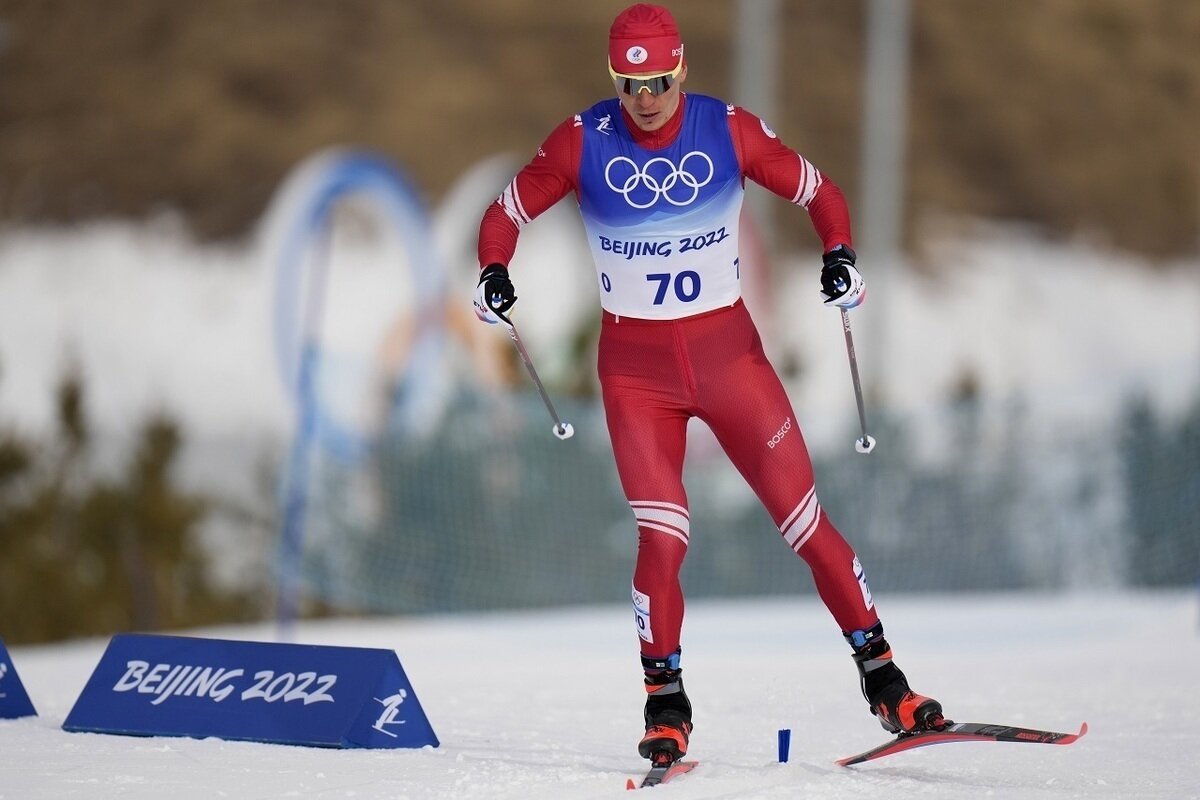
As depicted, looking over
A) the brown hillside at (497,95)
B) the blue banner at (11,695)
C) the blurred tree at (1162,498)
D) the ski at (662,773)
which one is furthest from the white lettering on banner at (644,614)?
the brown hillside at (497,95)

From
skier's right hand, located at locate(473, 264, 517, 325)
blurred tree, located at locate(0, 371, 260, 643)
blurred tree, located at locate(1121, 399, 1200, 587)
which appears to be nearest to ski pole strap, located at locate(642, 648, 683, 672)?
skier's right hand, located at locate(473, 264, 517, 325)

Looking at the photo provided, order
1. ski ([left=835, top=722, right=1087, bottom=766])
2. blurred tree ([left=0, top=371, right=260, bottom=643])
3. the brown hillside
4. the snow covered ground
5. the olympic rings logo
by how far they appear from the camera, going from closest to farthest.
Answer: the snow covered ground
ski ([left=835, top=722, right=1087, bottom=766])
the olympic rings logo
blurred tree ([left=0, top=371, right=260, bottom=643])
the brown hillside

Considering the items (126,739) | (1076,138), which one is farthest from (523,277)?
(126,739)

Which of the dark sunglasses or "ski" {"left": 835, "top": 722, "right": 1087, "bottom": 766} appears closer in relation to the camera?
"ski" {"left": 835, "top": 722, "right": 1087, "bottom": 766}

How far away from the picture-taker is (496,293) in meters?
4.52

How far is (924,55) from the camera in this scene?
30781mm

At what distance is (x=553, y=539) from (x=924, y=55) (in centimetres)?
2039

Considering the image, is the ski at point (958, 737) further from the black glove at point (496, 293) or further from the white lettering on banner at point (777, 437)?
the black glove at point (496, 293)

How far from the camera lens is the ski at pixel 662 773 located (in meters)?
4.23

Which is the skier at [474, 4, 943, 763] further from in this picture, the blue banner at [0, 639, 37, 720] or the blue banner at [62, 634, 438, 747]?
the blue banner at [0, 639, 37, 720]

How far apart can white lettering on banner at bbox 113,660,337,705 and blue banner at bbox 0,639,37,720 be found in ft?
1.49

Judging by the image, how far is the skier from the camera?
457 cm

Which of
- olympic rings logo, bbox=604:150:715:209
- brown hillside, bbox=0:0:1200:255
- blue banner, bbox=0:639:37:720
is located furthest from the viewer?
brown hillside, bbox=0:0:1200:255

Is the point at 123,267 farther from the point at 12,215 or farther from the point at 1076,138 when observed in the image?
the point at 1076,138
